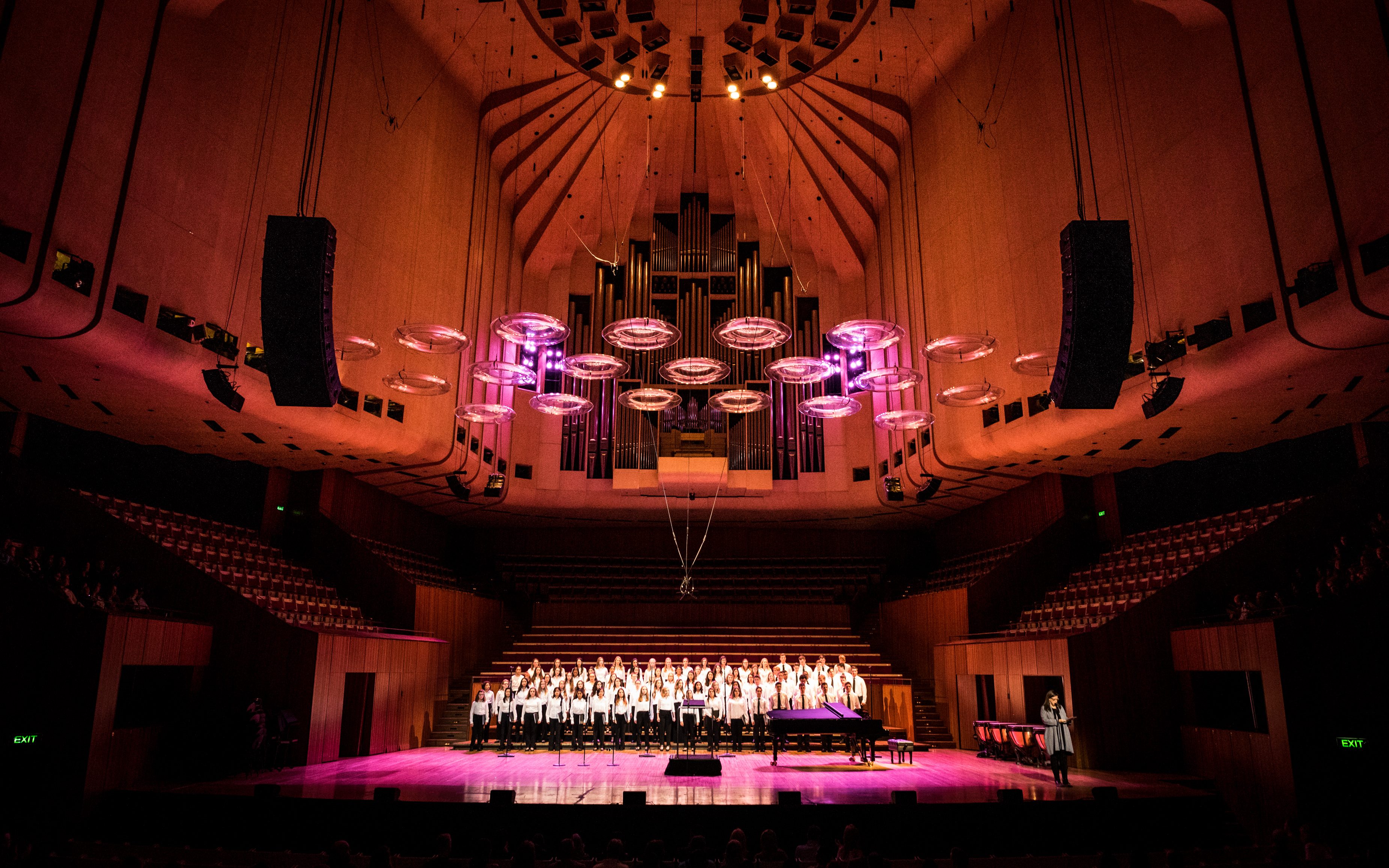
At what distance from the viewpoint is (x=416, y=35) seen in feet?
44.2

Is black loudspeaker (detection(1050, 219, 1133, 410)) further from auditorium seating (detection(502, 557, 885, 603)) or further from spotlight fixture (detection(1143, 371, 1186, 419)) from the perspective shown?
auditorium seating (detection(502, 557, 885, 603))

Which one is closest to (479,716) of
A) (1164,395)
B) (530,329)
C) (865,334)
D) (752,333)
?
(530,329)

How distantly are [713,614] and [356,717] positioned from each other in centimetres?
743

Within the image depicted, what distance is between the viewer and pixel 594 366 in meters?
10.1

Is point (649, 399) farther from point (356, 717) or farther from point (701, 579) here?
point (701, 579)

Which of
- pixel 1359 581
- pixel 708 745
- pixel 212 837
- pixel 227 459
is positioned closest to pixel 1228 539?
pixel 1359 581

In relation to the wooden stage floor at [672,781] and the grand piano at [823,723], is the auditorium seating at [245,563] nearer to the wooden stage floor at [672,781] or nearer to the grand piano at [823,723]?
the wooden stage floor at [672,781]

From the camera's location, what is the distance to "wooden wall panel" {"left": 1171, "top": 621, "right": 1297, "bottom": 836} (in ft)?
25.6

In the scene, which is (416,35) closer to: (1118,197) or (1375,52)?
(1118,197)

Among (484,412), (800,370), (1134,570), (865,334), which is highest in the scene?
(865,334)

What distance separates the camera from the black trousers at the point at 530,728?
445 inches

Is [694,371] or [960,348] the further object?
[694,371]

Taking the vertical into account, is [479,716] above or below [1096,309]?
below

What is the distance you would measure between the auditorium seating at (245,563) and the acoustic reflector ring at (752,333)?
6.08m
